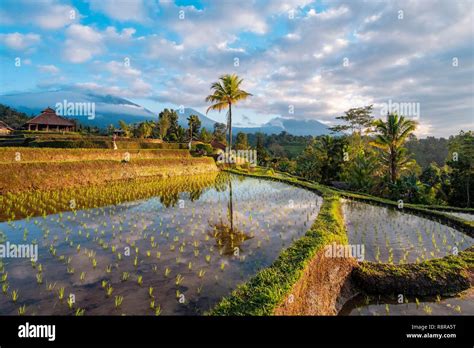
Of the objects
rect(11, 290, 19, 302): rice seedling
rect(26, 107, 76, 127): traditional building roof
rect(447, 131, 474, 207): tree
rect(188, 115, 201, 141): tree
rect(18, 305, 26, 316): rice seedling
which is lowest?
rect(18, 305, 26, 316): rice seedling

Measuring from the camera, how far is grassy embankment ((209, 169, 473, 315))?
12.3 feet

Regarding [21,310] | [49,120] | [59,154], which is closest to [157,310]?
[21,310]

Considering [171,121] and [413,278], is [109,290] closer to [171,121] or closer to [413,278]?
[413,278]

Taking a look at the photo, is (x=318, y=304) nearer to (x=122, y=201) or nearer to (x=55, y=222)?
(x=55, y=222)

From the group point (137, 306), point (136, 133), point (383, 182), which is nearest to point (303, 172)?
point (383, 182)

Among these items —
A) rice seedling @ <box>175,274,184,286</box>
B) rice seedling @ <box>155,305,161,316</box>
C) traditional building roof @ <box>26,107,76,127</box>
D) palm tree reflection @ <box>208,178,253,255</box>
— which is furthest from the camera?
traditional building roof @ <box>26,107,76,127</box>

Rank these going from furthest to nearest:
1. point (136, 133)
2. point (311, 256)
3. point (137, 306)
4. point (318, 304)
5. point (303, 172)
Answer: point (136, 133), point (303, 172), point (311, 256), point (318, 304), point (137, 306)

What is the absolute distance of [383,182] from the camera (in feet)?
67.6

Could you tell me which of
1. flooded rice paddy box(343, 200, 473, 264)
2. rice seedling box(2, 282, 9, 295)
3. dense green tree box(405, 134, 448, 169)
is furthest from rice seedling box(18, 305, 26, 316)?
dense green tree box(405, 134, 448, 169)

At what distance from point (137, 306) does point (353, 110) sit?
4321cm

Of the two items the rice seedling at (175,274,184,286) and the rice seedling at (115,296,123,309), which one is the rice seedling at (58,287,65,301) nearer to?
the rice seedling at (115,296,123,309)
